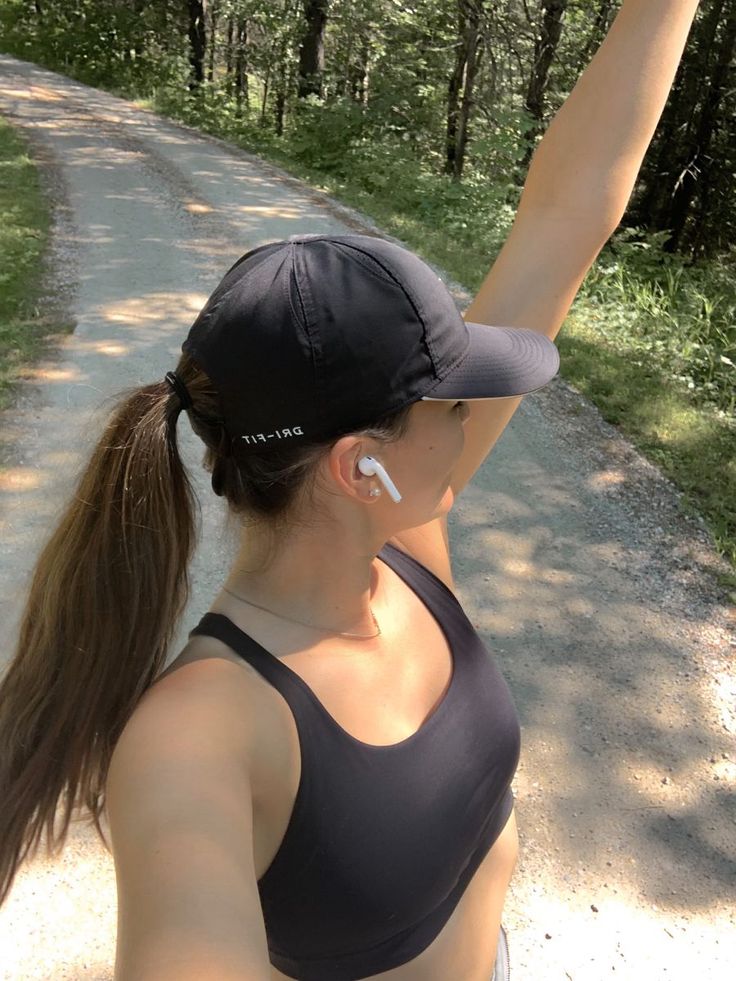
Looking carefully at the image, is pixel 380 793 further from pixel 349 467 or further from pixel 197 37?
pixel 197 37

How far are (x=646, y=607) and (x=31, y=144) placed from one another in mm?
11680

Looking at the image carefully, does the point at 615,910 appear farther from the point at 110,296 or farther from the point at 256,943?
the point at 110,296

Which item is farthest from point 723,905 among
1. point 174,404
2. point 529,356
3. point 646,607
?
point 174,404

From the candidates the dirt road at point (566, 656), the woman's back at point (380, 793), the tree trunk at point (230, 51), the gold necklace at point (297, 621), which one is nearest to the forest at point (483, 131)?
the tree trunk at point (230, 51)

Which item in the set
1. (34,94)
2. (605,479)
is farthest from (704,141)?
(34,94)

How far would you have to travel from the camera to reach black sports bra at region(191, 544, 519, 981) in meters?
1.07

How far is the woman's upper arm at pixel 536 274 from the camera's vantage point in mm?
1642

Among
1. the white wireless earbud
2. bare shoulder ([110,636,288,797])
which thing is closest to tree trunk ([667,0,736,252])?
the white wireless earbud

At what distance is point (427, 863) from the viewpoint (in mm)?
1178

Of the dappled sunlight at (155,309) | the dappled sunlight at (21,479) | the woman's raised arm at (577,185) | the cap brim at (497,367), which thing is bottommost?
the dappled sunlight at (21,479)

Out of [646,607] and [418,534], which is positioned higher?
[418,534]

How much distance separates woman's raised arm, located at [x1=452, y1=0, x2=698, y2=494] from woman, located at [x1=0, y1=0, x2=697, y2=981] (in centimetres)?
26

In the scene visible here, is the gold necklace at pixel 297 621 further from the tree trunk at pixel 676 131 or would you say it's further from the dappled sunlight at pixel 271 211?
the tree trunk at pixel 676 131

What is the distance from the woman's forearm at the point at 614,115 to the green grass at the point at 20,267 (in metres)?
3.97
